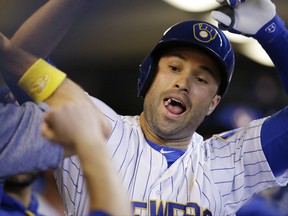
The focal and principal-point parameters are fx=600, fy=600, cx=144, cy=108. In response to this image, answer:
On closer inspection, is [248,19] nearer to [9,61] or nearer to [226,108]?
[9,61]

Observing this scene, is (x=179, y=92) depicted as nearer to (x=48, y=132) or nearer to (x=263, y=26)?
(x=263, y=26)

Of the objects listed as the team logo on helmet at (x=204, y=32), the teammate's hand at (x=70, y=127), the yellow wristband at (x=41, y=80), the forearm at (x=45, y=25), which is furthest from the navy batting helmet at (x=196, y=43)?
the teammate's hand at (x=70, y=127)

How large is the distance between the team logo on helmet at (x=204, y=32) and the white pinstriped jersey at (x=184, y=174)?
259 mm

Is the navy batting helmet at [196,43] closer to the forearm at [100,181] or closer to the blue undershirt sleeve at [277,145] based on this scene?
the blue undershirt sleeve at [277,145]

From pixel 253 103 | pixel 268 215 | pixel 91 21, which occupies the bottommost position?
pixel 268 215

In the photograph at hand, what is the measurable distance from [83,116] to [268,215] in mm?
2199

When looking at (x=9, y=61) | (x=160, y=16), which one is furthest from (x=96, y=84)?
(x=9, y=61)

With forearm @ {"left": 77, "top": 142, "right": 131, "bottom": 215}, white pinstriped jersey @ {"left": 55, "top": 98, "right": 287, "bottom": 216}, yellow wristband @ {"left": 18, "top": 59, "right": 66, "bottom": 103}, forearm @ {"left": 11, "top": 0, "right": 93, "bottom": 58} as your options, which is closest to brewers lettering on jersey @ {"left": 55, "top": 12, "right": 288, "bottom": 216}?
white pinstriped jersey @ {"left": 55, "top": 98, "right": 287, "bottom": 216}

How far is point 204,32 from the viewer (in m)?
1.53

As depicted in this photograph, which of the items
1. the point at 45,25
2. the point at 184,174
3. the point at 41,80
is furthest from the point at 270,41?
the point at 41,80

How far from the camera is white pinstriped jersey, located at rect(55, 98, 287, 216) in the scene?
1398 mm

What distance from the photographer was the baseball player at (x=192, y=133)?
145 centimetres

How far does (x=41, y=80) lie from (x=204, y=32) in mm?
817

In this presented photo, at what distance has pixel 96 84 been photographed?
4.36 metres
